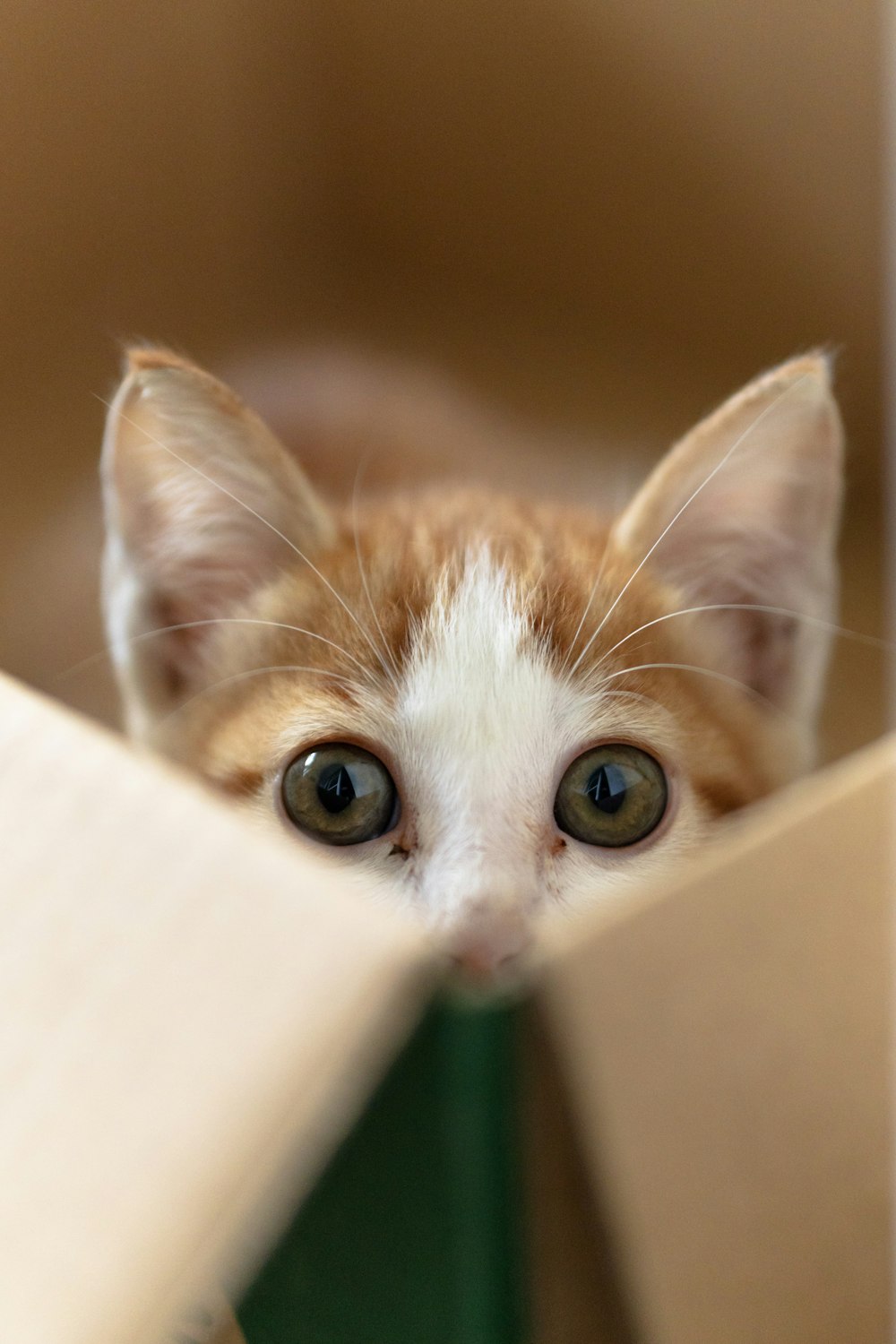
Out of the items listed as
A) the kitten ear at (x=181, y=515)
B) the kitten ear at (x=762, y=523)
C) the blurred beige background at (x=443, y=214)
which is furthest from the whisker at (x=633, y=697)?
→ the blurred beige background at (x=443, y=214)

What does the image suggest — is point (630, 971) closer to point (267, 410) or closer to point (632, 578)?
point (632, 578)

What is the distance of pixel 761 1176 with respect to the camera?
0.49 metres

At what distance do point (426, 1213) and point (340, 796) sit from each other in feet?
1.43

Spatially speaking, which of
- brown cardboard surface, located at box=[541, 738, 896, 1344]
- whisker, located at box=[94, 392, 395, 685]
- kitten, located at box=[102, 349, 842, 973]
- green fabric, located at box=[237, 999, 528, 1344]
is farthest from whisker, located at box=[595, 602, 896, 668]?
green fabric, located at box=[237, 999, 528, 1344]

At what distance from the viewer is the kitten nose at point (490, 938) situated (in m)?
0.66

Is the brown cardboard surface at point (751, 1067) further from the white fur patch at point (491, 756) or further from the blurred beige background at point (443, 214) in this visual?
the blurred beige background at point (443, 214)

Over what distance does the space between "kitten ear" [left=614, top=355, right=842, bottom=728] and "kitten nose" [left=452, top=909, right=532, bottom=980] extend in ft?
1.28

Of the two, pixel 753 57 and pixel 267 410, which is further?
pixel 267 410

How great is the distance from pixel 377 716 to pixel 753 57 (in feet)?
3.02

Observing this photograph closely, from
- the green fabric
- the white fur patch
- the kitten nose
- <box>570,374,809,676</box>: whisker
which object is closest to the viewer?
the green fabric

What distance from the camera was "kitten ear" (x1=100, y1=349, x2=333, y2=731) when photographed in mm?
881

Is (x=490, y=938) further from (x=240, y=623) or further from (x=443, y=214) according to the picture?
(x=443, y=214)

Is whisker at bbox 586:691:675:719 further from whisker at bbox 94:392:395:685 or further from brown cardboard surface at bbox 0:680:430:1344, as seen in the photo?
brown cardboard surface at bbox 0:680:430:1344

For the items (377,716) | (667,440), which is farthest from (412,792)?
(667,440)
